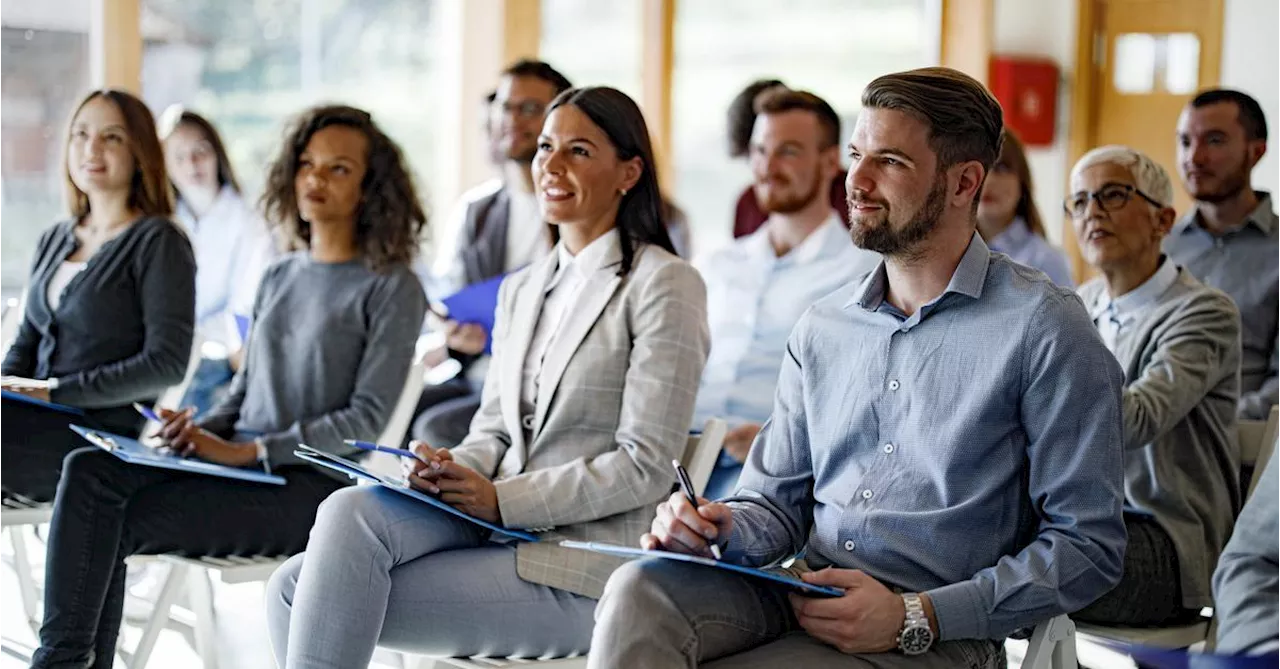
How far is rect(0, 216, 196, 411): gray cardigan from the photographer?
3.35m

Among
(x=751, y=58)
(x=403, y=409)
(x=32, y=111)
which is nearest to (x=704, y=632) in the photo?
(x=403, y=409)

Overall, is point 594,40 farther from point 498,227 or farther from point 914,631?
point 914,631

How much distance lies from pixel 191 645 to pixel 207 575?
622 mm

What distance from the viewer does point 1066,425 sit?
1.94 meters

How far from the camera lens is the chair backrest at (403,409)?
315 centimetres

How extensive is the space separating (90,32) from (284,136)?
8.81ft

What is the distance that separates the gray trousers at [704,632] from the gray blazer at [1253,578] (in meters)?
0.32

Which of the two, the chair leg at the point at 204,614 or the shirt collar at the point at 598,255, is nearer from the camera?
the shirt collar at the point at 598,255

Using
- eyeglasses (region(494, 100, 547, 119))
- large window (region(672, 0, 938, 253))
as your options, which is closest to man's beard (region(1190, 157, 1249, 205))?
eyeglasses (region(494, 100, 547, 119))

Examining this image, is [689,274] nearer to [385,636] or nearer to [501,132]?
[385,636]

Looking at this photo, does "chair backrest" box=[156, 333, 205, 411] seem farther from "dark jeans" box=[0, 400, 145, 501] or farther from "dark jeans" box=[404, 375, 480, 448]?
"dark jeans" box=[404, 375, 480, 448]

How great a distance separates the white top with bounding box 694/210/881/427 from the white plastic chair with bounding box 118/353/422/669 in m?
0.93

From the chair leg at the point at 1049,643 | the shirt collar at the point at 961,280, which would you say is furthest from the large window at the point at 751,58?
the chair leg at the point at 1049,643

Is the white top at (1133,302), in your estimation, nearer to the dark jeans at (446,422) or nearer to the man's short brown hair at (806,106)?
the man's short brown hair at (806,106)
